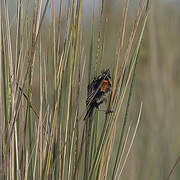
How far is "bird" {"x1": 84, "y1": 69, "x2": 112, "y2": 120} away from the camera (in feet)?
3.51

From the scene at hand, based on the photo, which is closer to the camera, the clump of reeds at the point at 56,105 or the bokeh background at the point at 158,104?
the clump of reeds at the point at 56,105

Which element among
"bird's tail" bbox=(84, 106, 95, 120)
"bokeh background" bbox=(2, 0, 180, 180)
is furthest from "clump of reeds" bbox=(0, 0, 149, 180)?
"bokeh background" bbox=(2, 0, 180, 180)

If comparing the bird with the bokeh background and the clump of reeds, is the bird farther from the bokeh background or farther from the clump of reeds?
the bokeh background

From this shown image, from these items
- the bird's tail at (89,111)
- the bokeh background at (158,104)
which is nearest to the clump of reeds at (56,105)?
the bird's tail at (89,111)

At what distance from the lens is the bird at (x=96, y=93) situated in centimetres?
107

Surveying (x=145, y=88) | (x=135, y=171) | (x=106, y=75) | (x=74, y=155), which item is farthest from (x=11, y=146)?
(x=145, y=88)

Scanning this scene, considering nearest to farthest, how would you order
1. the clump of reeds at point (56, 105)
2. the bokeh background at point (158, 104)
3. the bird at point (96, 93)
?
the clump of reeds at point (56, 105) < the bird at point (96, 93) < the bokeh background at point (158, 104)

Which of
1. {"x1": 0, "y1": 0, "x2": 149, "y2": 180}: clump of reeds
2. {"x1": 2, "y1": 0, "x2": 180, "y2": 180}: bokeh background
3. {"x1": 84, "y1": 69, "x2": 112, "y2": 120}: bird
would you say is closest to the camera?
{"x1": 0, "y1": 0, "x2": 149, "y2": 180}: clump of reeds

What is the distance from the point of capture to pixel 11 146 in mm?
911

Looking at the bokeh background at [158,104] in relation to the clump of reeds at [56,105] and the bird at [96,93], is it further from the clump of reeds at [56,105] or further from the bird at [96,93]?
the clump of reeds at [56,105]

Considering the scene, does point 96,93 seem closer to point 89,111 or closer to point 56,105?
point 89,111

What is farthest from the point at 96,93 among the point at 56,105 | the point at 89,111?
the point at 56,105

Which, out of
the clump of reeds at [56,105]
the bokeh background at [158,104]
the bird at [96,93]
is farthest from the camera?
the bokeh background at [158,104]

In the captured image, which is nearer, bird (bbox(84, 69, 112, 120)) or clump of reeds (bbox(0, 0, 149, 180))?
clump of reeds (bbox(0, 0, 149, 180))
